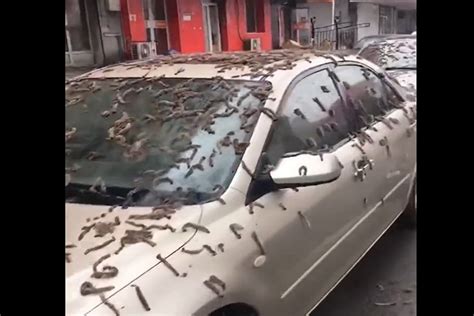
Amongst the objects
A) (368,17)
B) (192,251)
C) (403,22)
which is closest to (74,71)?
(192,251)

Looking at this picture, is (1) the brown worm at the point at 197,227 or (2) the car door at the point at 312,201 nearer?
(1) the brown worm at the point at 197,227

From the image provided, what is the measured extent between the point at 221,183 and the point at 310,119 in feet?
1.30

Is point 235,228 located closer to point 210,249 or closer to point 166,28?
point 210,249

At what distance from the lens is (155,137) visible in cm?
127

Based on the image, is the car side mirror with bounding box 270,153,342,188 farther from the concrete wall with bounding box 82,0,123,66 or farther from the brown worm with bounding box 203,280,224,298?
the concrete wall with bounding box 82,0,123,66

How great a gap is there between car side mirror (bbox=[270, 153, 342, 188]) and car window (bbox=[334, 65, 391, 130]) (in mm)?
463

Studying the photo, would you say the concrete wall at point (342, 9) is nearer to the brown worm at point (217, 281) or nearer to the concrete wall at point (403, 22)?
the concrete wall at point (403, 22)

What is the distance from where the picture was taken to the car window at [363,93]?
1676 mm

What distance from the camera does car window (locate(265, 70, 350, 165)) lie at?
133 cm

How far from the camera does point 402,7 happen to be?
118 centimetres

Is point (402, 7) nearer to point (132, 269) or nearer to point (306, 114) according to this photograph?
point (306, 114)

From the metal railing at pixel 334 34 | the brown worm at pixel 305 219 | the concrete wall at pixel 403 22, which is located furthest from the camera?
the metal railing at pixel 334 34

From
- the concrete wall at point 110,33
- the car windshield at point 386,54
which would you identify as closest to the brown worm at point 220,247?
the concrete wall at point 110,33
